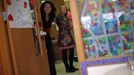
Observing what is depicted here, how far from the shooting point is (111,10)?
2045 mm

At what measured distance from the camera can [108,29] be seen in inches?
81.0

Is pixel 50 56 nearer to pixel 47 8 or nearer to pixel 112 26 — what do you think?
pixel 47 8

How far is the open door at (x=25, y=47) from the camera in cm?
304

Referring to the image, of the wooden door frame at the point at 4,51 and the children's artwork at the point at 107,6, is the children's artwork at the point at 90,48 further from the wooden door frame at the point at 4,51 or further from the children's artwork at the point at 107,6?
the wooden door frame at the point at 4,51

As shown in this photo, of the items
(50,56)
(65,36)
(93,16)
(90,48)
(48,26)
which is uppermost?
(93,16)

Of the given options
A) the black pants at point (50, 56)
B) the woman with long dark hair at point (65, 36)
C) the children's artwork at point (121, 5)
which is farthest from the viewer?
the woman with long dark hair at point (65, 36)

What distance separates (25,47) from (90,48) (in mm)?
1442

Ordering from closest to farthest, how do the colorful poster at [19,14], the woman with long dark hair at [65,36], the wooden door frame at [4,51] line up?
the wooden door frame at [4,51], the colorful poster at [19,14], the woman with long dark hair at [65,36]

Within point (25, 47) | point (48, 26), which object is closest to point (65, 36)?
point (48, 26)

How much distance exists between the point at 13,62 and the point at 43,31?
43.7 inches

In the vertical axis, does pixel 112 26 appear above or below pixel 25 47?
above

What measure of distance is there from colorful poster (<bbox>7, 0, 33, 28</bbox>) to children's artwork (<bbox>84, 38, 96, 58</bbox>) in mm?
1281

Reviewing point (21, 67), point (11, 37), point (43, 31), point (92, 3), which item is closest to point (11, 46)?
point (11, 37)

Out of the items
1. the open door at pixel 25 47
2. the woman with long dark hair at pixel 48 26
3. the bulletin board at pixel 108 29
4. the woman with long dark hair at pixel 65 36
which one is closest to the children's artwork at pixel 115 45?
the bulletin board at pixel 108 29
